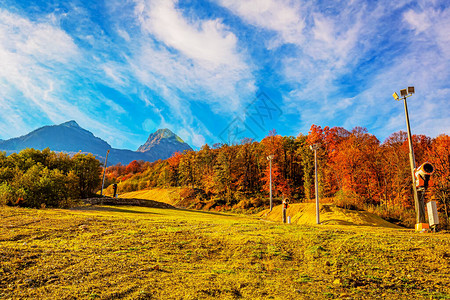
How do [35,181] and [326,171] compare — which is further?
[326,171]

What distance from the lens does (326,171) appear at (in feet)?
163

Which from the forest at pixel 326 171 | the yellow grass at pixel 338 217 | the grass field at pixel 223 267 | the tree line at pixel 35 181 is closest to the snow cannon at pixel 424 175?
the grass field at pixel 223 267

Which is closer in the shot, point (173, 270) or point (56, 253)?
point (173, 270)

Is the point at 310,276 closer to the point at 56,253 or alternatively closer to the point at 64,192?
the point at 56,253

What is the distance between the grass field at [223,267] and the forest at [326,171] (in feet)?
70.1

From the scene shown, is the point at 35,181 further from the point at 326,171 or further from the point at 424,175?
the point at 326,171

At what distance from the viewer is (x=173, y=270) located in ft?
20.0

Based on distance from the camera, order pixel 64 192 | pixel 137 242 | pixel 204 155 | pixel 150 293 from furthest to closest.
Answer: pixel 204 155, pixel 64 192, pixel 137 242, pixel 150 293

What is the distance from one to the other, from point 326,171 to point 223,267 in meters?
48.1

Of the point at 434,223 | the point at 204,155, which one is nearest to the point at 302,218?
the point at 434,223

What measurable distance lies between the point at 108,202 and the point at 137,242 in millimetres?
27575

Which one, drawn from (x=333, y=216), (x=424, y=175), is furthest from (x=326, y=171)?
(x=424, y=175)

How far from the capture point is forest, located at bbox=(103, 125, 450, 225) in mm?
37062

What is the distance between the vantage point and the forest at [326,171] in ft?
122
